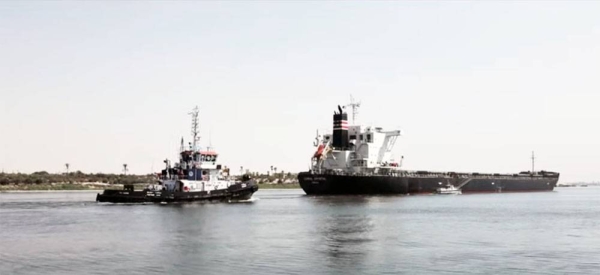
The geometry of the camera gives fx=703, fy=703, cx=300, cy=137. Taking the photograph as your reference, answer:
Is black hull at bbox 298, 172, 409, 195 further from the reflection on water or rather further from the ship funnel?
the reflection on water

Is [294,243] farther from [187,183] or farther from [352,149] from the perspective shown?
[352,149]

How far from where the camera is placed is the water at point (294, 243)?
32.7 meters

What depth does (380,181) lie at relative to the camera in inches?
4365

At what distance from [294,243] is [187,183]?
40.3 metres

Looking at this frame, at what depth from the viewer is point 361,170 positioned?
11556 cm

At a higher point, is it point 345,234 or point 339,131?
point 339,131

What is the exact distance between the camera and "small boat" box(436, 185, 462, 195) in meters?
128

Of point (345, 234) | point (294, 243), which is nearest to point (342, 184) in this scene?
point (345, 234)

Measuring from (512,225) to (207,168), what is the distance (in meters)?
37.9

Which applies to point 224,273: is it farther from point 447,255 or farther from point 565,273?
point 565,273

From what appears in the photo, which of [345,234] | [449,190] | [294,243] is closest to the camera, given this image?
[294,243]

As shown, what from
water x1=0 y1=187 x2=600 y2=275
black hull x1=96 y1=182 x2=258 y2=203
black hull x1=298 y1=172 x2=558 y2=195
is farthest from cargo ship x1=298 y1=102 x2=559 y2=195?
water x1=0 y1=187 x2=600 y2=275

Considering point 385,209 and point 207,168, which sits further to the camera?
point 207,168

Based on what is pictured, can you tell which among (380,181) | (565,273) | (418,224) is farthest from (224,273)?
(380,181)
